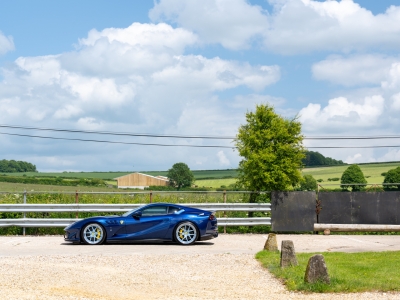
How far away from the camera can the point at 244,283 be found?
36.9ft

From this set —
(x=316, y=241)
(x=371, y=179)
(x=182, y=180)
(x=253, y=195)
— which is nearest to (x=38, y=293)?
(x=316, y=241)

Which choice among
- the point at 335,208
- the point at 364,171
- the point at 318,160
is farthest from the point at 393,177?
the point at 335,208

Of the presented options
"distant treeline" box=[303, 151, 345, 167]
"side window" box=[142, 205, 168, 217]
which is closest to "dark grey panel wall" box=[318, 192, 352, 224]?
"side window" box=[142, 205, 168, 217]

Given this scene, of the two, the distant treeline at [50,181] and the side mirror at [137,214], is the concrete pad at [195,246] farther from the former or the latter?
the distant treeline at [50,181]

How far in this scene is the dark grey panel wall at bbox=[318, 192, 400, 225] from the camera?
2428 cm

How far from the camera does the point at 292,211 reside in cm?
2364

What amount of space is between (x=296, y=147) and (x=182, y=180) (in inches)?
1325

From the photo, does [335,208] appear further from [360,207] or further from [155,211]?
[155,211]

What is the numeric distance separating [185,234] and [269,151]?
7.38 metres

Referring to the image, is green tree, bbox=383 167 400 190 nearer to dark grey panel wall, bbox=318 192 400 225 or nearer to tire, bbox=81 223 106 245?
dark grey panel wall, bbox=318 192 400 225

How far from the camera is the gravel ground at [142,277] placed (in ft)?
33.0

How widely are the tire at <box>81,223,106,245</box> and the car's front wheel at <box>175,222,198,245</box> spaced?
221cm

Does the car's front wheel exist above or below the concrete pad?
above

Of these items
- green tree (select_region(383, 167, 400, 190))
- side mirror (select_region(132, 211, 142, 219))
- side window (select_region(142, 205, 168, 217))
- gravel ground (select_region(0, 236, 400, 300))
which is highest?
green tree (select_region(383, 167, 400, 190))
